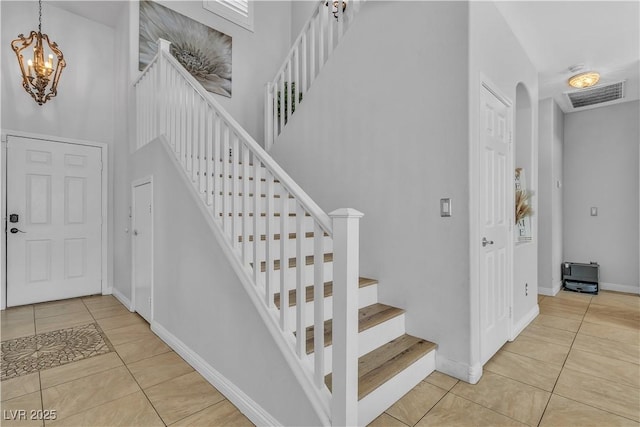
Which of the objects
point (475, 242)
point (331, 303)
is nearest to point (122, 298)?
point (331, 303)

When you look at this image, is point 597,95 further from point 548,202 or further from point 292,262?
point 292,262

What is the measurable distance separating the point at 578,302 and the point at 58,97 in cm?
699

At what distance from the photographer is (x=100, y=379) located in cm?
219

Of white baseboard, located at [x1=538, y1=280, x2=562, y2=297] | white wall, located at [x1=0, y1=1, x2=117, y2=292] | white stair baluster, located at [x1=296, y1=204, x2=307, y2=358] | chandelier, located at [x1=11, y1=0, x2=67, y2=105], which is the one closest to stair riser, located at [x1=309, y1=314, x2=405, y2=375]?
white stair baluster, located at [x1=296, y1=204, x2=307, y2=358]

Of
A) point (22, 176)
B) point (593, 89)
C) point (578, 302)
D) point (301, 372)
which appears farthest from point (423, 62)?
point (22, 176)

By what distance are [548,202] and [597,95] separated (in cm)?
163

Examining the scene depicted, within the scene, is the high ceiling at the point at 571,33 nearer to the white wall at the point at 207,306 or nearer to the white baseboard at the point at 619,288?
the white baseboard at the point at 619,288

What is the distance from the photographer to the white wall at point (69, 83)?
3.67 meters

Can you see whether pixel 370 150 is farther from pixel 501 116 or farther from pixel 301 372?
pixel 301 372

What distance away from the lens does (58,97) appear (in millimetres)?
3961

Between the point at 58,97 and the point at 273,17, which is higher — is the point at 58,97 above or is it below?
below

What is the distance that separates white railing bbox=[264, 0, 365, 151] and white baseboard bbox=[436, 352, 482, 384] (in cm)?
265

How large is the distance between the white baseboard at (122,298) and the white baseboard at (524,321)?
3944mm

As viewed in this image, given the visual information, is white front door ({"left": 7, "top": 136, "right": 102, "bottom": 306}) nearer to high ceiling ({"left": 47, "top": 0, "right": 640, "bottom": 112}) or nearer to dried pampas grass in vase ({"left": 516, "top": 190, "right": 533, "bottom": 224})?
high ceiling ({"left": 47, "top": 0, "right": 640, "bottom": 112})
